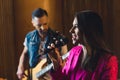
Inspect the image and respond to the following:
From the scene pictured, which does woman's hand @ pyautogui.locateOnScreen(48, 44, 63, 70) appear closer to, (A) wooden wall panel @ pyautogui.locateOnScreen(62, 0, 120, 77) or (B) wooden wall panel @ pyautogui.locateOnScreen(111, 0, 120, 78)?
(A) wooden wall panel @ pyautogui.locateOnScreen(62, 0, 120, 77)

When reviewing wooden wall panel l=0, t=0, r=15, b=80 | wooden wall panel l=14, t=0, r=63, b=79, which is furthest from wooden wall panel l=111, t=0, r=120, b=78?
wooden wall panel l=0, t=0, r=15, b=80

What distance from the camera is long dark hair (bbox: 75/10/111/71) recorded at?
6.00 feet

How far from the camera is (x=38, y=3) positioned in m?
4.54

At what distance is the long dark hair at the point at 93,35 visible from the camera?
72.0 inches

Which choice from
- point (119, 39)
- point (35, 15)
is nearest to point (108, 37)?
point (119, 39)

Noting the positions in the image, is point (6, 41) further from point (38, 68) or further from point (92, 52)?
point (92, 52)

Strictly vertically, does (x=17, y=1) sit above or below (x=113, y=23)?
above

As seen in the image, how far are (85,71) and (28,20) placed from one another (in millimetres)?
2750

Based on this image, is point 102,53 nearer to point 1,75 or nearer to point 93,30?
point 93,30

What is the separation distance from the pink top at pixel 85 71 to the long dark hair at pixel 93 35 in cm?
3

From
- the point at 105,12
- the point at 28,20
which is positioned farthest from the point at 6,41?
the point at 105,12

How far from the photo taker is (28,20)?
14.8 feet

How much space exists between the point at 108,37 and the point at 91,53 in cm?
296

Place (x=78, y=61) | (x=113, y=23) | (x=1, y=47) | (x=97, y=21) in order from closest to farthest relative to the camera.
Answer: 1. (x=97, y=21)
2. (x=78, y=61)
3. (x=1, y=47)
4. (x=113, y=23)
